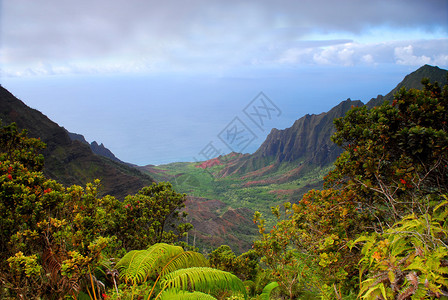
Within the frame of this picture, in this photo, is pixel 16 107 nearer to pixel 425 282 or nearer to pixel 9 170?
pixel 9 170

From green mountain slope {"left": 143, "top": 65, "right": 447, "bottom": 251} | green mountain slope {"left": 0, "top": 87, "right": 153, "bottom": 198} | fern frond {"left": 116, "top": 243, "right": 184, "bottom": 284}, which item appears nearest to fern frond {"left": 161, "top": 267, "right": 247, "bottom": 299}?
fern frond {"left": 116, "top": 243, "right": 184, "bottom": 284}

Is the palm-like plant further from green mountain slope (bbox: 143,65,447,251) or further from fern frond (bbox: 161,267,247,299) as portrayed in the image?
green mountain slope (bbox: 143,65,447,251)

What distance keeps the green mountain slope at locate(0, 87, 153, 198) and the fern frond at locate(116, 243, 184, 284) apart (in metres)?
30.8

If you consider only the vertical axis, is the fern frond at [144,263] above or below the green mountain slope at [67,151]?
below

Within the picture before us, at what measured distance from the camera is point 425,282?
2301 mm

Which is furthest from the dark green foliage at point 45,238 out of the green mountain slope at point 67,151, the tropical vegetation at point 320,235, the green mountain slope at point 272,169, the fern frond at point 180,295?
the green mountain slope at point 272,169

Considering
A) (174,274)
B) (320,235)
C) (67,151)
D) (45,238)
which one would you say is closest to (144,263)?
(174,274)

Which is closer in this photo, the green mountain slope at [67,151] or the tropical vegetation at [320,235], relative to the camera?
the tropical vegetation at [320,235]

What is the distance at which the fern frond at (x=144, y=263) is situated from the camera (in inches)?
171

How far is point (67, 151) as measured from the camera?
3744 centimetres

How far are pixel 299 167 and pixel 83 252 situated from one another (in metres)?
70.4

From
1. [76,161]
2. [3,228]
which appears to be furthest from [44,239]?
[76,161]

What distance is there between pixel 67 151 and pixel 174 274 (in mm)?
39480

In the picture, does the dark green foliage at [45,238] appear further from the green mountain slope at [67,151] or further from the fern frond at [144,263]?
the green mountain slope at [67,151]
